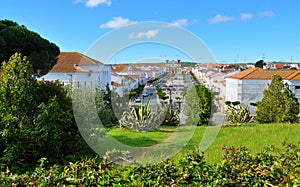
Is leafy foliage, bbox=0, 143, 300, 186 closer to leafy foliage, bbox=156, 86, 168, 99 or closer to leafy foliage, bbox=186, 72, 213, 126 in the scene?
leafy foliage, bbox=156, 86, 168, 99

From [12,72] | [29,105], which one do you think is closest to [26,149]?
[29,105]

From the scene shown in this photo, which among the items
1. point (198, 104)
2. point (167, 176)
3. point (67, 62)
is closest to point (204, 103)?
point (198, 104)

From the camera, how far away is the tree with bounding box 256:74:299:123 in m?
9.64

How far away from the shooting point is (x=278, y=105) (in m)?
9.73

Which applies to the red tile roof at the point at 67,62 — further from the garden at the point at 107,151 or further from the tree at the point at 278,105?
the tree at the point at 278,105

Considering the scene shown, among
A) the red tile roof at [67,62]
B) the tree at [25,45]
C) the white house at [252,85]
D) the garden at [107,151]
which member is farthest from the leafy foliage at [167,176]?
the white house at [252,85]

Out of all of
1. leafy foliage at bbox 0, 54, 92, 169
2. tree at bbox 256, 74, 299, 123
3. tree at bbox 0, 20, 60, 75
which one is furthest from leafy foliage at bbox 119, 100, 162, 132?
tree at bbox 256, 74, 299, 123

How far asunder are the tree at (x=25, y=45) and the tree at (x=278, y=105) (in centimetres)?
723

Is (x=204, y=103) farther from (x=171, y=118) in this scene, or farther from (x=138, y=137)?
(x=138, y=137)

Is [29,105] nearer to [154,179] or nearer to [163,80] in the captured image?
[154,179]

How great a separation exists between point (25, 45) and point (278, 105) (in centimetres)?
805

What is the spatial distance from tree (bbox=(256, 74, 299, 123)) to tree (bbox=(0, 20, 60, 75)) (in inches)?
285

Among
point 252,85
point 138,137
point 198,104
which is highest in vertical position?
point 252,85

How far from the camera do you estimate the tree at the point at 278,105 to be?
9.64 metres
